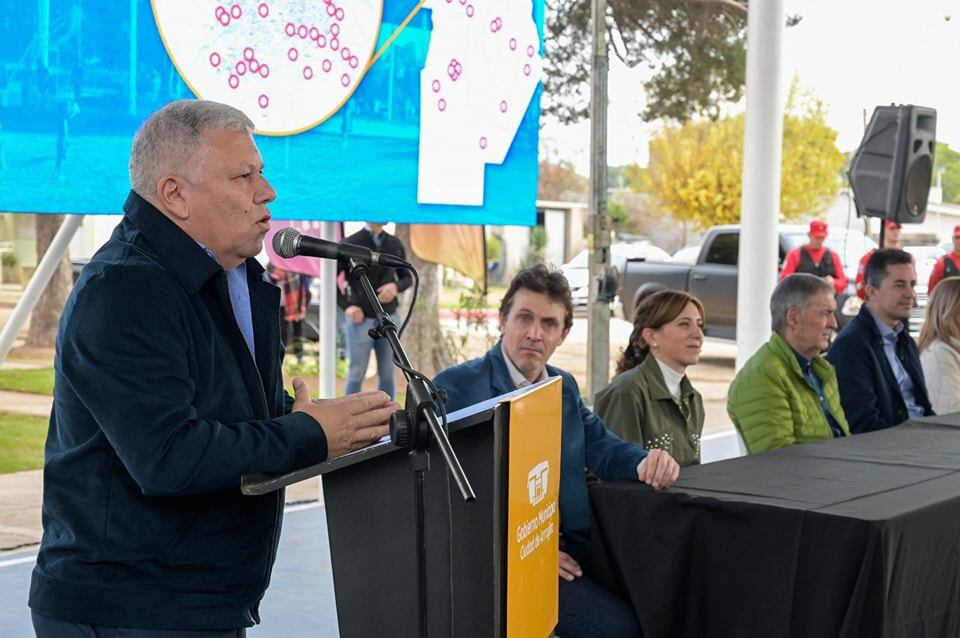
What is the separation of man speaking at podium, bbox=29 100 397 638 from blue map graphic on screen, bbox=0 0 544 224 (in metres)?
2.04

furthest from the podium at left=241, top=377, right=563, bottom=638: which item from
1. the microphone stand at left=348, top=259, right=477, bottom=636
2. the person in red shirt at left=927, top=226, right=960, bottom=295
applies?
the person in red shirt at left=927, top=226, right=960, bottom=295

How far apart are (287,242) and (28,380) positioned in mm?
10842

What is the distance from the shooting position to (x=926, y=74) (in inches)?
794

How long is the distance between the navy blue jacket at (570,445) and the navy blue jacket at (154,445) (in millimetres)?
1260

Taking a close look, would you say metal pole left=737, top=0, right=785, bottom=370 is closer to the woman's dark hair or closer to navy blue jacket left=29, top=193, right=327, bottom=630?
the woman's dark hair

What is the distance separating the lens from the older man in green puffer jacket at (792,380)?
13.0 ft

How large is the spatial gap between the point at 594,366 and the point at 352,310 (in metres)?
1.65

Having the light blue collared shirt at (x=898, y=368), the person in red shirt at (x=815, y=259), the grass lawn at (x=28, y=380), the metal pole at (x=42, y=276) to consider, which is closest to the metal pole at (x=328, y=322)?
the metal pole at (x=42, y=276)

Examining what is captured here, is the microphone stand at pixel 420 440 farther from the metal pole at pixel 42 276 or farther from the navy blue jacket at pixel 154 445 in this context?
the metal pole at pixel 42 276

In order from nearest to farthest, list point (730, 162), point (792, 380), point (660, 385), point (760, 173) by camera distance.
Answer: point (660, 385), point (792, 380), point (760, 173), point (730, 162)

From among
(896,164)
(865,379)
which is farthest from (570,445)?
(896,164)

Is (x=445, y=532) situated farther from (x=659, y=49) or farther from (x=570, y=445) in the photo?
(x=659, y=49)

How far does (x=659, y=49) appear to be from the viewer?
1524 cm

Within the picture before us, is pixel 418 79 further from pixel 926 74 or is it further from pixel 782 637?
pixel 926 74
